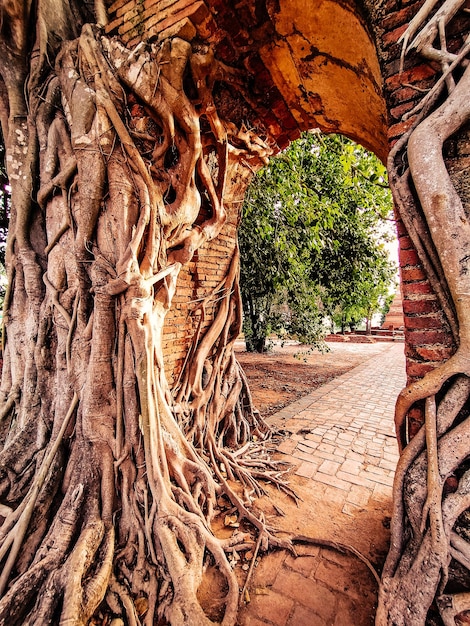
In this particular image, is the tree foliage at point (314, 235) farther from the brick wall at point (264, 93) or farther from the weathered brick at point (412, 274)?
the weathered brick at point (412, 274)

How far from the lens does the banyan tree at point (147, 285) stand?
55.3 inches

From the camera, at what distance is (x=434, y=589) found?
1316mm

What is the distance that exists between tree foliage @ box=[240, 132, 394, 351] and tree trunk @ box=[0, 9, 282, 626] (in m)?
2.58

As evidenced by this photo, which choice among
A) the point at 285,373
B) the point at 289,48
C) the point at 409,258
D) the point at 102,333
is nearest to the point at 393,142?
the point at 409,258

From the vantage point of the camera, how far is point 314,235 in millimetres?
5371

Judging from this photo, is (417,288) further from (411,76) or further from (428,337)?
(411,76)

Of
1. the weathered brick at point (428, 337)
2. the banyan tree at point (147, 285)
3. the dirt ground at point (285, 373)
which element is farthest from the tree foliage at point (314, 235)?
the weathered brick at point (428, 337)

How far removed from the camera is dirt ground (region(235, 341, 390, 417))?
18.2ft

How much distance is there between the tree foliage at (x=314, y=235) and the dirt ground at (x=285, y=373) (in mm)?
1171

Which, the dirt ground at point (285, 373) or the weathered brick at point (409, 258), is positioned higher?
the weathered brick at point (409, 258)

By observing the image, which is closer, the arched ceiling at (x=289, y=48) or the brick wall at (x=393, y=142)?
the brick wall at (x=393, y=142)

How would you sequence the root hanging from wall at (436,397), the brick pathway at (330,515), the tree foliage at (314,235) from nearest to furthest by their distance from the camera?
the root hanging from wall at (436,397), the brick pathway at (330,515), the tree foliage at (314,235)

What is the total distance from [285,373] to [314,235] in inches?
150

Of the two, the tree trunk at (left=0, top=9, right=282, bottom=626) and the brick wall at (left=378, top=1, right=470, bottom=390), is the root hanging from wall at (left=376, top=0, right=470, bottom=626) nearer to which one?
the brick wall at (left=378, top=1, right=470, bottom=390)
